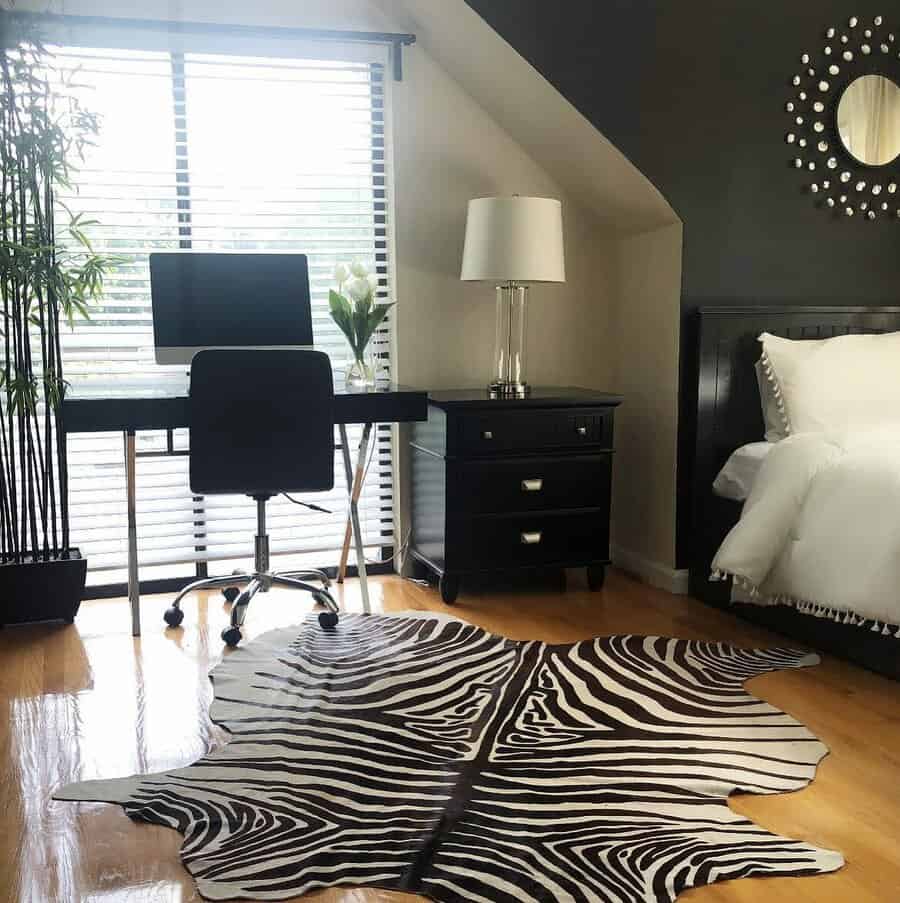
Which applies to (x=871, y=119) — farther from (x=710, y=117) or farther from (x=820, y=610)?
(x=820, y=610)

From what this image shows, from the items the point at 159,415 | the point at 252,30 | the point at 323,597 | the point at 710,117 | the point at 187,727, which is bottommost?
the point at 187,727

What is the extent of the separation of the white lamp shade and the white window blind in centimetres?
55

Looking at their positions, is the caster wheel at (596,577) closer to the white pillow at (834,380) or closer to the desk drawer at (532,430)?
the desk drawer at (532,430)

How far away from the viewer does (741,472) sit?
3.47 metres

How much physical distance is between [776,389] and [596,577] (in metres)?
0.99

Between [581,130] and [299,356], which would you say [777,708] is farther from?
[581,130]

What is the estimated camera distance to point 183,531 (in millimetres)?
3879

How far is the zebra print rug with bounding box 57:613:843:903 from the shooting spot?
1.88m

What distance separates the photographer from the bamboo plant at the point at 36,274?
3.23 m

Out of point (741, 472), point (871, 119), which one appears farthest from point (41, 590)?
point (871, 119)

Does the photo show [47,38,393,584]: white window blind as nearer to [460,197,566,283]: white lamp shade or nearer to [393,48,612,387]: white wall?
[393,48,612,387]: white wall

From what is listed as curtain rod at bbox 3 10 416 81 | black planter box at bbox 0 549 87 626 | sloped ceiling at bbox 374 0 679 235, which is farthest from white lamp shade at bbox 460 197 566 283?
black planter box at bbox 0 549 87 626

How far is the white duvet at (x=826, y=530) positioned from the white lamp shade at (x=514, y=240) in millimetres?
1073

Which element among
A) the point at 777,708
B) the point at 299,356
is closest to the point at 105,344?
the point at 299,356
